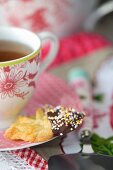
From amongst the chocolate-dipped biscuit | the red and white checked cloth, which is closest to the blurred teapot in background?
the red and white checked cloth

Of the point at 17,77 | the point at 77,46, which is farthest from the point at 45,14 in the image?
the point at 17,77

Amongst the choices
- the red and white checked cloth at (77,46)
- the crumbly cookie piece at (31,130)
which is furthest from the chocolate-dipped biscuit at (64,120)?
the red and white checked cloth at (77,46)

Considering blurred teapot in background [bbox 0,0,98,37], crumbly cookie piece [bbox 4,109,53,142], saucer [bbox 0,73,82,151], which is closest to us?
crumbly cookie piece [bbox 4,109,53,142]

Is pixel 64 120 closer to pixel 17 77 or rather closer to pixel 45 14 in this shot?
pixel 17 77

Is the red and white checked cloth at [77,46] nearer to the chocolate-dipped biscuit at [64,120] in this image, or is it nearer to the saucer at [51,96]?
the saucer at [51,96]

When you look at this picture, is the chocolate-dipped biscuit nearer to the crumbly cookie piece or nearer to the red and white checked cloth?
the crumbly cookie piece

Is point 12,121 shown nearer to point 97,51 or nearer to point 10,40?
point 10,40
